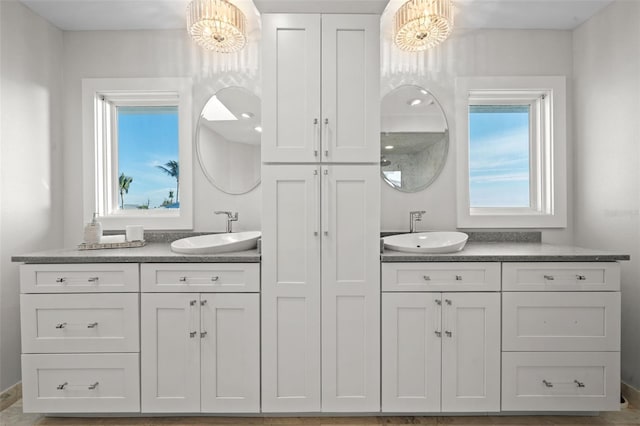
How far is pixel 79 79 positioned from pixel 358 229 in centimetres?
234

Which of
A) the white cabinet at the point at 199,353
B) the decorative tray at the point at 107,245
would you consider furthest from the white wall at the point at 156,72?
A: the white cabinet at the point at 199,353

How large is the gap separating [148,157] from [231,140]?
69cm

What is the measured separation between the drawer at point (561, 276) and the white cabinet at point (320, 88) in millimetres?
968

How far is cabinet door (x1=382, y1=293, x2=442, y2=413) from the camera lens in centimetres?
184

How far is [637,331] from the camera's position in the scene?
82.7 inches

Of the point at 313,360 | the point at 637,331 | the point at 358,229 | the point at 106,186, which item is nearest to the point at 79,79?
the point at 106,186

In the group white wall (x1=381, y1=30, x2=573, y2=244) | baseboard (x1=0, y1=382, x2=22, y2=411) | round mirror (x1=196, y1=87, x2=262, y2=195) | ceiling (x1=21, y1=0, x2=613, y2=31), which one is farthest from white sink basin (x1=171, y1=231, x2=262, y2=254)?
ceiling (x1=21, y1=0, x2=613, y2=31)

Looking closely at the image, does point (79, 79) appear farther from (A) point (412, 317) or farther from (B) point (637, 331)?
(B) point (637, 331)

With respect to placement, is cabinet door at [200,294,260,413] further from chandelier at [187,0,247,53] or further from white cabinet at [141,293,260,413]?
chandelier at [187,0,247,53]

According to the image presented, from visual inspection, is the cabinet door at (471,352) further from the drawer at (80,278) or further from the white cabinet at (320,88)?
the drawer at (80,278)

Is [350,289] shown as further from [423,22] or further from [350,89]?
[423,22]

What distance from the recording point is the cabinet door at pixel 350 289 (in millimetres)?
1853

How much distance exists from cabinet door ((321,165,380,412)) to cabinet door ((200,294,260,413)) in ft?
1.25

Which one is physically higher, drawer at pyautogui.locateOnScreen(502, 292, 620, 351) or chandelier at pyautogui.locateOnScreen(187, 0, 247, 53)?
chandelier at pyautogui.locateOnScreen(187, 0, 247, 53)
